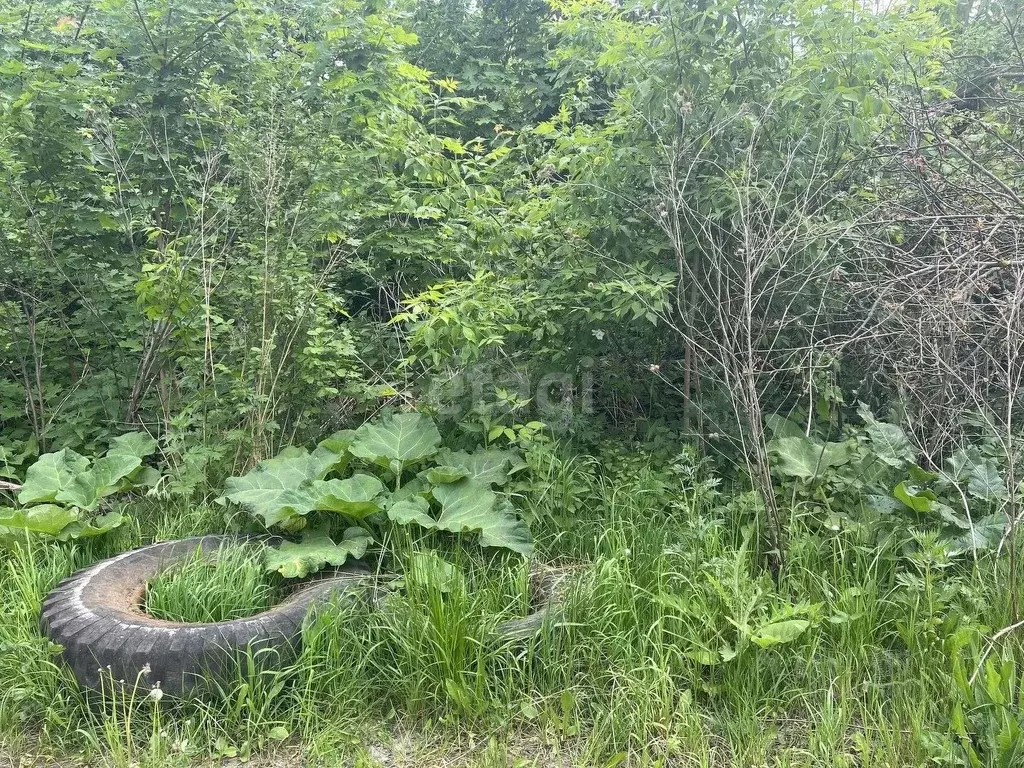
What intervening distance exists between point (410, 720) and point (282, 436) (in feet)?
6.56

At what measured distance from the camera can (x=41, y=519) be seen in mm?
3303

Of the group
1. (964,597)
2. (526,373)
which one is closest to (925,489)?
(964,597)

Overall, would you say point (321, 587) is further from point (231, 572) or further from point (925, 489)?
point (925, 489)

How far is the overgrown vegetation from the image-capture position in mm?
2533

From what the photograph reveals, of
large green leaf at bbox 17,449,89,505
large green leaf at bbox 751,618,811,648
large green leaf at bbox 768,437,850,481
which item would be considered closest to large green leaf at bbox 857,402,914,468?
large green leaf at bbox 768,437,850,481

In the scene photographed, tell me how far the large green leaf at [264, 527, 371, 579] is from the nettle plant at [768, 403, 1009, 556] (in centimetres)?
210

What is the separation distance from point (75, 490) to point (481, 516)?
7.18 feet

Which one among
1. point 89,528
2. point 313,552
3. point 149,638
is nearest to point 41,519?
point 89,528

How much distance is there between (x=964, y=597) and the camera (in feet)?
9.31

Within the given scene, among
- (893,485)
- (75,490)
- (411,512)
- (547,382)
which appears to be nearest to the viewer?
(411,512)

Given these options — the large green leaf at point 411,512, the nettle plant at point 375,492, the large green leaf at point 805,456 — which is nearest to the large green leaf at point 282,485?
the nettle plant at point 375,492

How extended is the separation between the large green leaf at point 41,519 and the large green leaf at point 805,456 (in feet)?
11.5

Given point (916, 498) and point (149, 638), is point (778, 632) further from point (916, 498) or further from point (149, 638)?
point (149, 638)

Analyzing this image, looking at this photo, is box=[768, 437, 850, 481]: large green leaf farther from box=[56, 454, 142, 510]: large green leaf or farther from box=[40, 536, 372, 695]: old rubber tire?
box=[56, 454, 142, 510]: large green leaf
